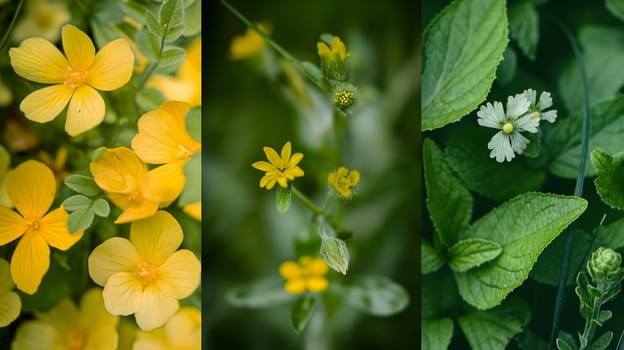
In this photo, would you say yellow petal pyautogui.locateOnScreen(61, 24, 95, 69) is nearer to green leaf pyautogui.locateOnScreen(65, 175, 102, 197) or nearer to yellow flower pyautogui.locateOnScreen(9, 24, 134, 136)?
yellow flower pyautogui.locateOnScreen(9, 24, 134, 136)

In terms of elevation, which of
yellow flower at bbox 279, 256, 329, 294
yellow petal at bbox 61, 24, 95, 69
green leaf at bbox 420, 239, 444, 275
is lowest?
yellow flower at bbox 279, 256, 329, 294

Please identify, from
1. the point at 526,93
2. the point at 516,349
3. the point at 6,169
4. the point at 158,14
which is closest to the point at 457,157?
the point at 526,93

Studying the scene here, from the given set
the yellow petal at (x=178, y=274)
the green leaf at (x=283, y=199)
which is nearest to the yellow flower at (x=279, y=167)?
the green leaf at (x=283, y=199)

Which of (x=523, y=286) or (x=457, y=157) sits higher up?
(x=457, y=157)

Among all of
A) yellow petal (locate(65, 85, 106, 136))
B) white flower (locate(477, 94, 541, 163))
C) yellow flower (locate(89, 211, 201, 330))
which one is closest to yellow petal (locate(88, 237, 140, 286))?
yellow flower (locate(89, 211, 201, 330))

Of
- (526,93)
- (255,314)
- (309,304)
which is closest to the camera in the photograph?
(526,93)

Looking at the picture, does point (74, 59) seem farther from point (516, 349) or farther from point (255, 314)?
point (516, 349)
